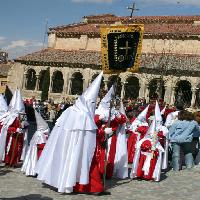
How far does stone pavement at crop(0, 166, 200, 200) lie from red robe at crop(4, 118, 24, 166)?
27 centimetres

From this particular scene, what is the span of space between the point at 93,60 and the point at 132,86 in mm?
5068

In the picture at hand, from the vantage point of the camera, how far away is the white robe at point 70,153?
27.3 ft

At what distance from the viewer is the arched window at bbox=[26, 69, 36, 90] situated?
49.2 meters

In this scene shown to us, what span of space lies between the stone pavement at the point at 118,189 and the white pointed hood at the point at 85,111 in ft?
4.11

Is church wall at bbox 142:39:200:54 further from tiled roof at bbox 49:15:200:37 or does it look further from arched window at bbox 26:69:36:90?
arched window at bbox 26:69:36:90

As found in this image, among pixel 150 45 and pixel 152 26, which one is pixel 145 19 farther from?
pixel 150 45

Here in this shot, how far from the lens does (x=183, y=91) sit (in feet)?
128

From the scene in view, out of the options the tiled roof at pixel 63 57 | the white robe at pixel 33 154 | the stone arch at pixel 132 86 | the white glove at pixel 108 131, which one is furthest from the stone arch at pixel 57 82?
the white glove at pixel 108 131

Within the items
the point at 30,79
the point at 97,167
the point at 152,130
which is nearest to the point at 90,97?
the point at 97,167

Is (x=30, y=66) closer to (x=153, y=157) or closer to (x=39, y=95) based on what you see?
(x=39, y=95)

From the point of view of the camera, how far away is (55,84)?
47062 mm

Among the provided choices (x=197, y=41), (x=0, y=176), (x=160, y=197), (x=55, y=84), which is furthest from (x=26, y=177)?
(x=55, y=84)

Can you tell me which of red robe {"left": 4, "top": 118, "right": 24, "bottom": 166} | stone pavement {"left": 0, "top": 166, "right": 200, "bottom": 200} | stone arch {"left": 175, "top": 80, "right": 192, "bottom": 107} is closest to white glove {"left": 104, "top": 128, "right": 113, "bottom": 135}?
stone pavement {"left": 0, "top": 166, "right": 200, "bottom": 200}

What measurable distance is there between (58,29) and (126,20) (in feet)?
28.6
